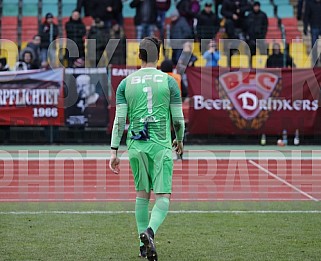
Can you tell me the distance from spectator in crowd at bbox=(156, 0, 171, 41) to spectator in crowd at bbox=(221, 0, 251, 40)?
1.64 m

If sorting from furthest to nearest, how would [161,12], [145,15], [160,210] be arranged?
[161,12]
[145,15]
[160,210]

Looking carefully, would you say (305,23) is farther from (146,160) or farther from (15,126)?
(146,160)

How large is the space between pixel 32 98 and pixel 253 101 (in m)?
5.81

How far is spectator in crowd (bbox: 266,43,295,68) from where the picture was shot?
2238 cm

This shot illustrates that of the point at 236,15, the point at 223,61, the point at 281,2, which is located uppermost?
the point at 281,2

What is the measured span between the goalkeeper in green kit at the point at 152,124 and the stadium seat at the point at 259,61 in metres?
15.3

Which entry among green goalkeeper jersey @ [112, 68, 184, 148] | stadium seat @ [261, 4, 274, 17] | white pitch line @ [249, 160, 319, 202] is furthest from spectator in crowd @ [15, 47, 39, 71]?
green goalkeeper jersey @ [112, 68, 184, 148]

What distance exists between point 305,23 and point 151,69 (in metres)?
16.8

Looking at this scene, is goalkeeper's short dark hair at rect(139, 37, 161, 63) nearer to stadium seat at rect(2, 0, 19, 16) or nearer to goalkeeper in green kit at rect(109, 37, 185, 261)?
goalkeeper in green kit at rect(109, 37, 185, 261)

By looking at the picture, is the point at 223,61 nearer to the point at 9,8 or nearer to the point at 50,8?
the point at 50,8

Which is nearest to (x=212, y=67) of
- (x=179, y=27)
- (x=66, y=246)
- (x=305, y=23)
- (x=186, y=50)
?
(x=186, y=50)

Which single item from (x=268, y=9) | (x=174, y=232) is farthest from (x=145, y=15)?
(x=174, y=232)

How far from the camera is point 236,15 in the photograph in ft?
77.9

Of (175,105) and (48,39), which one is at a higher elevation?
(48,39)
